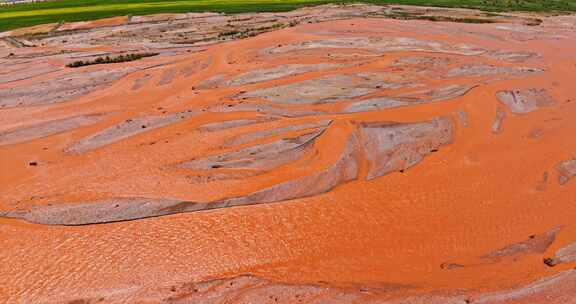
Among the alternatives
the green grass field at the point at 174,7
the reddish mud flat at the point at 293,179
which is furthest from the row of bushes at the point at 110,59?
the green grass field at the point at 174,7

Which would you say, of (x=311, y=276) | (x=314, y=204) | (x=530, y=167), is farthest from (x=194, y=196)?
(x=530, y=167)

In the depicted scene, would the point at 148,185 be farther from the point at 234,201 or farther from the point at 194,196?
the point at 234,201

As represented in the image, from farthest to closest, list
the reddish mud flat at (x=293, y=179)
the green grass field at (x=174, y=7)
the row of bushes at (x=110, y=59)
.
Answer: the green grass field at (x=174, y=7)
the row of bushes at (x=110, y=59)
the reddish mud flat at (x=293, y=179)

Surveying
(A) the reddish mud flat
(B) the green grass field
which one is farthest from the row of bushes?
(B) the green grass field

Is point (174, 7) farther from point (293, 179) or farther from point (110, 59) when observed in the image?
point (293, 179)

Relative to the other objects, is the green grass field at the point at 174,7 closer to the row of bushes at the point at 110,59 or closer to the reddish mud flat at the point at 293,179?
the row of bushes at the point at 110,59

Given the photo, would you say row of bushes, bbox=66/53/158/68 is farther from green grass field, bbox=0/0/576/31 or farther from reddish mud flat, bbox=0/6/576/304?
green grass field, bbox=0/0/576/31
